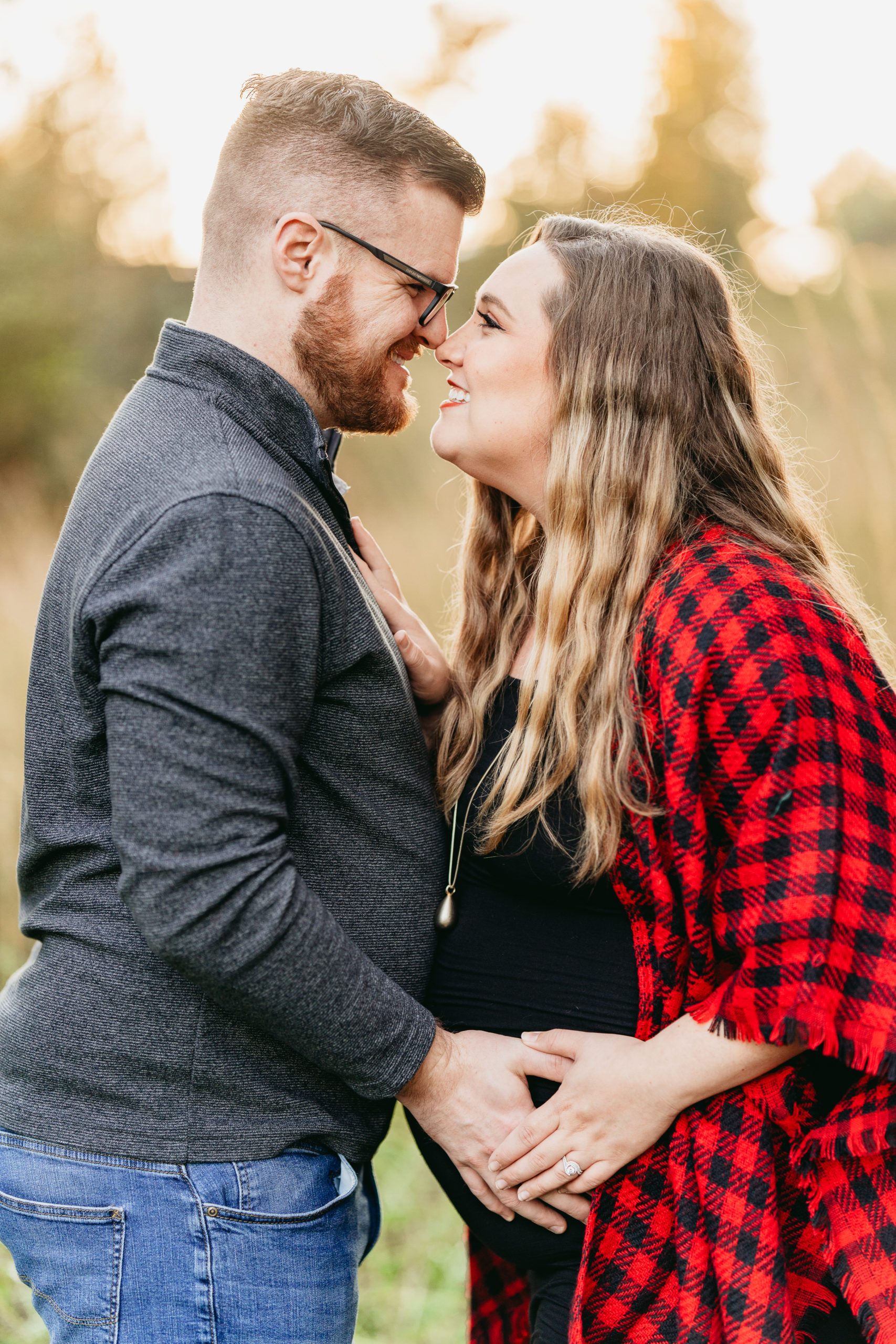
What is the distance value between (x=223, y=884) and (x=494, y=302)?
3.86ft

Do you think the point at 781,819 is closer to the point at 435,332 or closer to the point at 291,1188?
the point at 291,1188

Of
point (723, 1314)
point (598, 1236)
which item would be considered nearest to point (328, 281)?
point (598, 1236)

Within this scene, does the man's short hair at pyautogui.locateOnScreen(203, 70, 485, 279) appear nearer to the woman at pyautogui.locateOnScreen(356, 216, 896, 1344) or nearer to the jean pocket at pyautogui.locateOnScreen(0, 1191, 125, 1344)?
the woman at pyautogui.locateOnScreen(356, 216, 896, 1344)

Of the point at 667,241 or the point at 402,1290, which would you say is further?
the point at 402,1290

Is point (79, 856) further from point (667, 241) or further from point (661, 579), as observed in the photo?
point (667, 241)

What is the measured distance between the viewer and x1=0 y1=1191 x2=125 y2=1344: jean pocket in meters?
1.36

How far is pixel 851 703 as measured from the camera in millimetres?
1428

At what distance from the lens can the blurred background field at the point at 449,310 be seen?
9.62ft

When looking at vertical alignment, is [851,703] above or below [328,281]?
below

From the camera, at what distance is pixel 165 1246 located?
135 centimetres

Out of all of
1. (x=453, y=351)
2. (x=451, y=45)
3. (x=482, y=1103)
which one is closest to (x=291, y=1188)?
(x=482, y=1103)

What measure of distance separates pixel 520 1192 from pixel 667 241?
1.59 m

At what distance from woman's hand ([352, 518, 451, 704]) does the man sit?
238 millimetres

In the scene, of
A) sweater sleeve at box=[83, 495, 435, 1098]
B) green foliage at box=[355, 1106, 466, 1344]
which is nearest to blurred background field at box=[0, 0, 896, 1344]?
green foliage at box=[355, 1106, 466, 1344]
